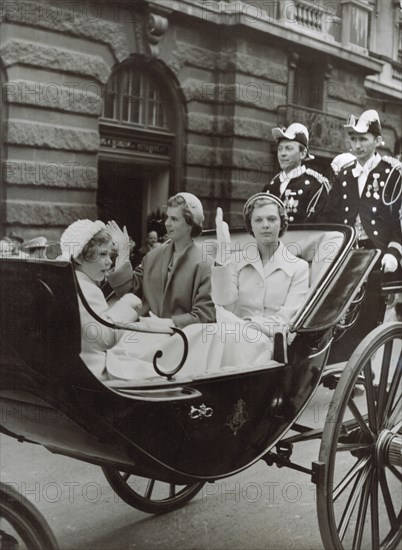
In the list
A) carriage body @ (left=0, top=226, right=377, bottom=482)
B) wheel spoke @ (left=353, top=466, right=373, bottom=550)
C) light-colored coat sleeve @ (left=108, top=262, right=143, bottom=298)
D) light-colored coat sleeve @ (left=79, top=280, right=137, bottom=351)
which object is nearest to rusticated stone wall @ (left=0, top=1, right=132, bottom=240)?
light-colored coat sleeve @ (left=108, top=262, right=143, bottom=298)

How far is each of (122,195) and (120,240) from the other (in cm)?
16

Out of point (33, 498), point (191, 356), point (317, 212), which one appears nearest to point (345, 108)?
point (317, 212)

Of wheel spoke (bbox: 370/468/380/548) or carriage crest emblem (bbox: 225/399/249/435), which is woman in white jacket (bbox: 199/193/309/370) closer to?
carriage crest emblem (bbox: 225/399/249/435)

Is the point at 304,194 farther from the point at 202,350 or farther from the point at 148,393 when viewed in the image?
the point at 148,393

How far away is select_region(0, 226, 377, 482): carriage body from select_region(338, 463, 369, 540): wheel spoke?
0.32 meters

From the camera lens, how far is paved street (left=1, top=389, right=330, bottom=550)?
2826 mm

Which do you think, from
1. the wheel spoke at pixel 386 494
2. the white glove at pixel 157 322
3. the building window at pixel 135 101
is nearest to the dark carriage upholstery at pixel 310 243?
the white glove at pixel 157 322

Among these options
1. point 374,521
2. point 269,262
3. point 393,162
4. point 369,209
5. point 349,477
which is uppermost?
point 393,162

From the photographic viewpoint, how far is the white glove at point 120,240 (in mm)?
2354

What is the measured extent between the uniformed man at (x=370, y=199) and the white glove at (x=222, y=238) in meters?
1.10

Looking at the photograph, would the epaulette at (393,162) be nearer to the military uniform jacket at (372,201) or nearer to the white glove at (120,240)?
the military uniform jacket at (372,201)

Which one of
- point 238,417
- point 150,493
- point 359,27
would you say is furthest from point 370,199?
point 150,493

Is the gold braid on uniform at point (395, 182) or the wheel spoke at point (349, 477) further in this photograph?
the gold braid on uniform at point (395, 182)

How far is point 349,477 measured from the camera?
255 centimetres
